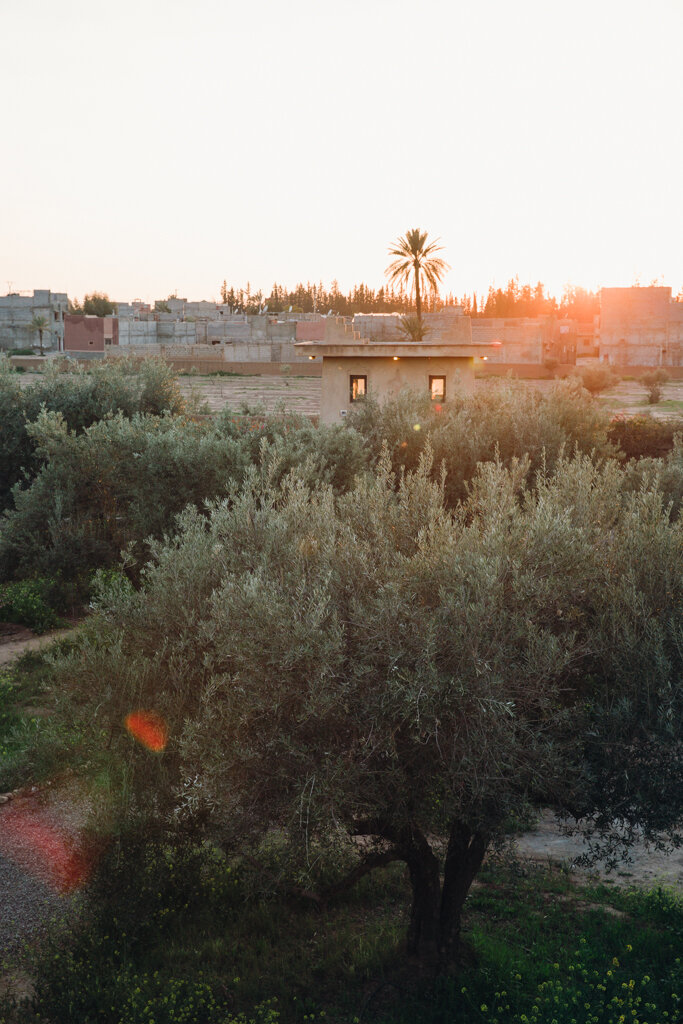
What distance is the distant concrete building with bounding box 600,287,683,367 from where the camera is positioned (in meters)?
65.7

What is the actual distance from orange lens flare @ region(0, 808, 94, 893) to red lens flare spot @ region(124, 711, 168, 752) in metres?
1.27

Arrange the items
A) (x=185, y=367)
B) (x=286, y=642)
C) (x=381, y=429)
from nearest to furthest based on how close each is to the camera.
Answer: (x=286, y=642), (x=381, y=429), (x=185, y=367)

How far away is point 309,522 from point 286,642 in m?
2.00

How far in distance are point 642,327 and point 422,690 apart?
6623 cm

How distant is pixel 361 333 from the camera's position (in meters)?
54.7

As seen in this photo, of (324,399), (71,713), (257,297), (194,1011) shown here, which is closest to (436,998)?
(194,1011)

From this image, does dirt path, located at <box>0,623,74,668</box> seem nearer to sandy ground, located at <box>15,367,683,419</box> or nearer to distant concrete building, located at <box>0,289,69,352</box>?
sandy ground, located at <box>15,367,683,419</box>

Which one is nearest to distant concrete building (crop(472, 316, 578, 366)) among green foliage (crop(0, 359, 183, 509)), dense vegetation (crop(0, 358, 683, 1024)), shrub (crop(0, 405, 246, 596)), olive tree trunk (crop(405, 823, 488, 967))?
green foliage (crop(0, 359, 183, 509))

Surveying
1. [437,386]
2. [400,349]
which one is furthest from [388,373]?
[437,386]

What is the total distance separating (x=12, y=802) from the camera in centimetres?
885

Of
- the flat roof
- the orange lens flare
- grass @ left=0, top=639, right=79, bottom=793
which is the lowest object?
the orange lens flare

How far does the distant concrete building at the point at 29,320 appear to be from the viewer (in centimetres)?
7700

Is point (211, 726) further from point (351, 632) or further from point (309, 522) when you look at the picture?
point (309, 522)

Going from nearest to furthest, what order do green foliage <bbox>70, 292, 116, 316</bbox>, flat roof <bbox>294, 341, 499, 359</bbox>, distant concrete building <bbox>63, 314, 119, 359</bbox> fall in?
flat roof <bbox>294, 341, 499, 359</bbox> → distant concrete building <bbox>63, 314, 119, 359</bbox> → green foliage <bbox>70, 292, 116, 316</bbox>
